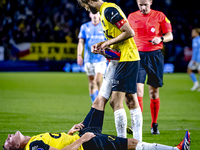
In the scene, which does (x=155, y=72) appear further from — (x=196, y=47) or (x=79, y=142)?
(x=196, y=47)

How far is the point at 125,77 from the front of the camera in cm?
394

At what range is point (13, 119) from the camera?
6.25 m

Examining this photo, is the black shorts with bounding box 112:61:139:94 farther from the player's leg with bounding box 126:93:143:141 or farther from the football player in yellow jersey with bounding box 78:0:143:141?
the player's leg with bounding box 126:93:143:141

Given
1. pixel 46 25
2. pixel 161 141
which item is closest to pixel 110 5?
pixel 161 141

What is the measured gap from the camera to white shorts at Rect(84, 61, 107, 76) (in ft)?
23.4

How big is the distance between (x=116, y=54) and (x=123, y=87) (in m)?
0.41

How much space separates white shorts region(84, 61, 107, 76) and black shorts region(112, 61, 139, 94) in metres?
3.15

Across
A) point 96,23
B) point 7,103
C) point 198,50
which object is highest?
point 96,23

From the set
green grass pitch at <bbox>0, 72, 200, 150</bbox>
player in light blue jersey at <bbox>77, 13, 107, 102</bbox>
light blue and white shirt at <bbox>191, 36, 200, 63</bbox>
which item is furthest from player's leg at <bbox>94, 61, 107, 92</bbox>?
light blue and white shirt at <bbox>191, 36, 200, 63</bbox>

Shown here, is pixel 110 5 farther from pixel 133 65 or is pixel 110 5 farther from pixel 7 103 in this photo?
pixel 7 103

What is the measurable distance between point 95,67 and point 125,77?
3304 millimetres

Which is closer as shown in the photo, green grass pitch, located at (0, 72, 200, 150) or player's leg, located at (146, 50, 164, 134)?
green grass pitch, located at (0, 72, 200, 150)

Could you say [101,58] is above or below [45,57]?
above

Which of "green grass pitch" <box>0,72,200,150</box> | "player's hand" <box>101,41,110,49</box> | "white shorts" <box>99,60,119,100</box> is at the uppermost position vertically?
"player's hand" <box>101,41,110,49</box>
